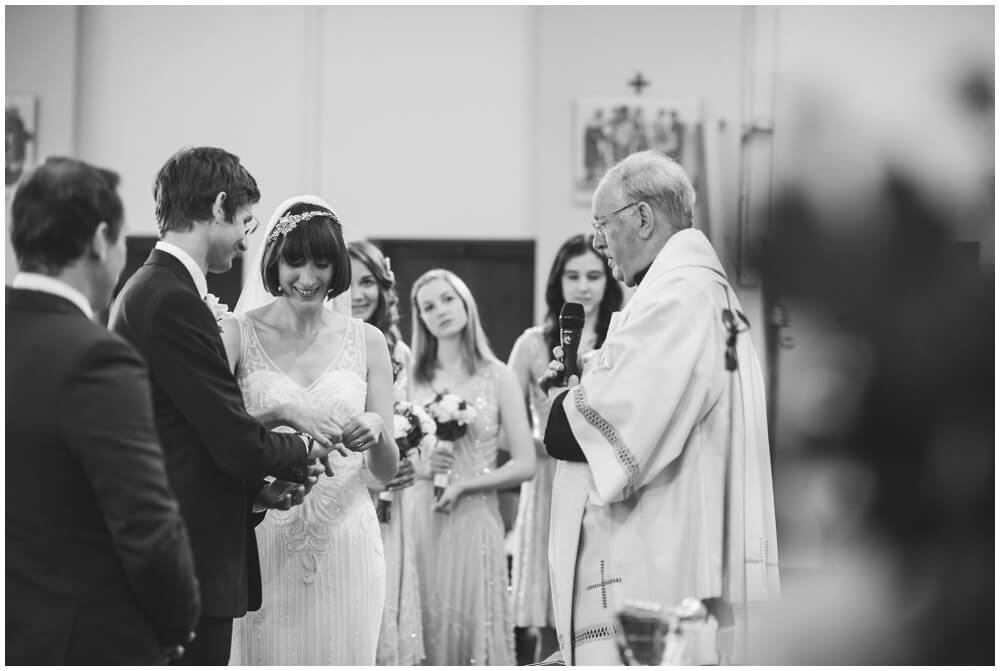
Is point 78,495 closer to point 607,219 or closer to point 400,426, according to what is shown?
point 607,219

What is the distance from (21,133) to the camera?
7.46 metres

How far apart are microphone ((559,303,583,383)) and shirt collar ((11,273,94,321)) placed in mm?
1415

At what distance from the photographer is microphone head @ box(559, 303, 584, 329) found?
282cm

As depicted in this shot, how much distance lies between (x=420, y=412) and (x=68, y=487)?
2.37 meters

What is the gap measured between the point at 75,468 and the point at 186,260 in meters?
0.70

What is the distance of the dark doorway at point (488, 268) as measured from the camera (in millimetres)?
7586

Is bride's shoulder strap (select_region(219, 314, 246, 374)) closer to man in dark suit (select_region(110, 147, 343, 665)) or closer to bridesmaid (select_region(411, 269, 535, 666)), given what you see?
man in dark suit (select_region(110, 147, 343, 665))

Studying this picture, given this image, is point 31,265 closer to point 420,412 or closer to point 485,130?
point 420,412

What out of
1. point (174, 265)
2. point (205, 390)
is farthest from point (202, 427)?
point (174, 265)

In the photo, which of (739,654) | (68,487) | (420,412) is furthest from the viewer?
(420,412)

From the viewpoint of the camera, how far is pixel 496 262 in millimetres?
7617

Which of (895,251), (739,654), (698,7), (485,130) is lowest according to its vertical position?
(739,654)

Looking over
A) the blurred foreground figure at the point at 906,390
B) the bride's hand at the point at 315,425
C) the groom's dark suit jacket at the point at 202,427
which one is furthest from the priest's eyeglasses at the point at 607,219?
the blurred foreground figure at the point at 906,390

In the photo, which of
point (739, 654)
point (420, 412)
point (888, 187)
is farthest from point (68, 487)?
point (420, 412)
